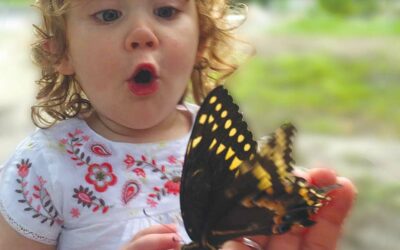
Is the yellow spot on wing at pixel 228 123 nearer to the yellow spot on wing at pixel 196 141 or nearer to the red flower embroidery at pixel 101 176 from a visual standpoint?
the yellow spot on wing at pixel 196 141

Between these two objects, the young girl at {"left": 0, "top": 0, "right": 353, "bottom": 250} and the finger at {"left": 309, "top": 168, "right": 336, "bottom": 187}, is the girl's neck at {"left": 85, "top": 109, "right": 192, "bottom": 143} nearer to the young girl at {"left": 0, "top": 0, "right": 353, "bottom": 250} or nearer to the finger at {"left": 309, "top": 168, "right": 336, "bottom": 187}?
the young girl at {"left": 0, "top": 0, "right": 353, "bottom": 250}

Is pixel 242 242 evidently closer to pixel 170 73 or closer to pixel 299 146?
pixel 170 73

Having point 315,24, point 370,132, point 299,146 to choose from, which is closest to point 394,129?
point 370,132

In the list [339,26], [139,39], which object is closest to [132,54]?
[139,39]

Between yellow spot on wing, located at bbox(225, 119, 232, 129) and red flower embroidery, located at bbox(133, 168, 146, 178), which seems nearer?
yellow spot on wing, located at bbox(225, 119, 232, 129)

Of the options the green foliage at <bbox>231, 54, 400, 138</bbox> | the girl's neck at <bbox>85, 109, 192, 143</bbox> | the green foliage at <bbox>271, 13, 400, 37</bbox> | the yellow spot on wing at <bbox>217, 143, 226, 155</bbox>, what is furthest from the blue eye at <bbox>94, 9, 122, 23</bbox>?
the green foliage at <bbox>271, 13, 400, 37</bbox>

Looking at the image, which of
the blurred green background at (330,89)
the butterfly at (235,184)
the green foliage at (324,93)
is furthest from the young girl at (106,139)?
the green foliage at (324,93)
